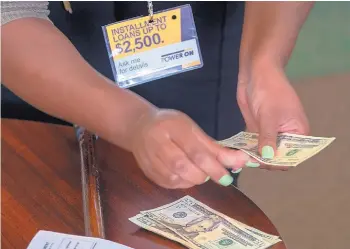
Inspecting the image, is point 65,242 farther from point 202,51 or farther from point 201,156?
point 202,51

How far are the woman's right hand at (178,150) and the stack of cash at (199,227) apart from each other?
0.33ft

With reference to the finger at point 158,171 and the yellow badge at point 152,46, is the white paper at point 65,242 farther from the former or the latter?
the yellow badge at point 152,46

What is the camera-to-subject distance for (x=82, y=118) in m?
0.82

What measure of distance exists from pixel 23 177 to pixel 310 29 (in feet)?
6.54

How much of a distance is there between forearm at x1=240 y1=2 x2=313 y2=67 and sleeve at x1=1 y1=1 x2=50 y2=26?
1.09ft

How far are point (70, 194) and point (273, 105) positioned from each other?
0.34 m

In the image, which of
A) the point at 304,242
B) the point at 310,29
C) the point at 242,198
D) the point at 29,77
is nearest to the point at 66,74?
the point at 29,77

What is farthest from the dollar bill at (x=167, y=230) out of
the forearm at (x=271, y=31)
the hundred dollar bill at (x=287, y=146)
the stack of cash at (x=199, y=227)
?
the forearm at (x=271, y=31)

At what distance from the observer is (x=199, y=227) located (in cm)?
87

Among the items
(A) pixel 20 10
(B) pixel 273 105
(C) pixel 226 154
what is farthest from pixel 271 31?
(A) pixel 20 10

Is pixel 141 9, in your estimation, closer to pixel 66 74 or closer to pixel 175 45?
pixel 175 45

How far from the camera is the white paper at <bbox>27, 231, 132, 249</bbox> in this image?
812 mm

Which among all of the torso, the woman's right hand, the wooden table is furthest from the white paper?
the torso

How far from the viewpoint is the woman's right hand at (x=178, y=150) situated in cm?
75
